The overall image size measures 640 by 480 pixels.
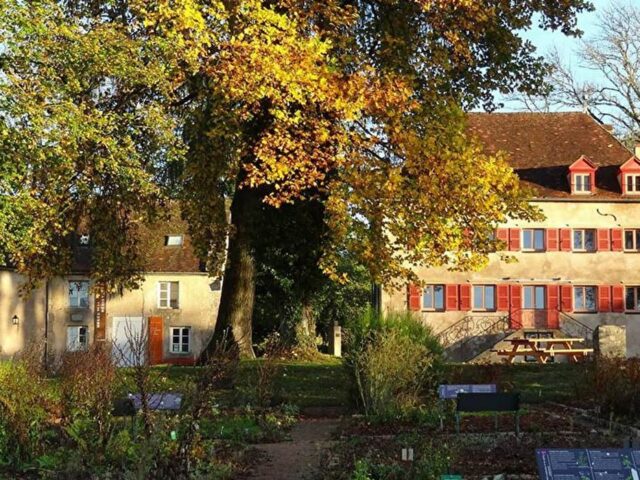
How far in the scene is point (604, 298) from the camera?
4166 centimetres

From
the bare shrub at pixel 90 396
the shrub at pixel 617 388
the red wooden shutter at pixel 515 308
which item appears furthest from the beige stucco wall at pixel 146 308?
the bare shrub at pixel 90 396

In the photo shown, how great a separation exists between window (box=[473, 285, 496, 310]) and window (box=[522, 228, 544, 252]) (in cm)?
243

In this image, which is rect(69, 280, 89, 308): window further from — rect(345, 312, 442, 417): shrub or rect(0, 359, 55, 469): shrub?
rect(0, 359, 55, 469): shrub

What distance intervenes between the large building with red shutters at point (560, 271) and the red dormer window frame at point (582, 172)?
44 mm

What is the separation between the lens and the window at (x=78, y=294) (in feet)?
149

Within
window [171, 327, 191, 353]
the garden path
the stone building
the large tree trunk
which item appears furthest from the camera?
window [171, 327, 191, 353]

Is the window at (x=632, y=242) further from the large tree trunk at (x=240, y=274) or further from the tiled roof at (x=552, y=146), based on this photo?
the large tree trunk at (x=240, y=274)

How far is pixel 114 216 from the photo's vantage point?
20438 millimetres

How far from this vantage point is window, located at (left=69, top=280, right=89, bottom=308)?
45438 millimetres

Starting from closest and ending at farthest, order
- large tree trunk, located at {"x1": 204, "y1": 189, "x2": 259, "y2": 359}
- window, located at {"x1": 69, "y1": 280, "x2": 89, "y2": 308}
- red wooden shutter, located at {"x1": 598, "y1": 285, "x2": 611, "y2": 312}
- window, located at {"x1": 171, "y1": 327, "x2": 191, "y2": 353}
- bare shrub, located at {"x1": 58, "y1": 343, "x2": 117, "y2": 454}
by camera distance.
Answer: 1. bare shrub, located at {"x1": 58, "y1": 343, "x2": 117, "y2": 454}
2. large tree trunk, located at {"x1": 204, "y1": 189, "x2": 259, "y2": 359}
3. red wooden shutter, located at {"x1": 598, "y1": 285, "x2": 611, "y2": 312}
4. window, located at {"x1": 69, "y1": 280, "x2": 89, "y2": 308}
5. window, located at {"x1": 171, "y1": 327, "x2": 191, "y2": 353}

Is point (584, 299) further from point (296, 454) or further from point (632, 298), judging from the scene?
point (296, 454)

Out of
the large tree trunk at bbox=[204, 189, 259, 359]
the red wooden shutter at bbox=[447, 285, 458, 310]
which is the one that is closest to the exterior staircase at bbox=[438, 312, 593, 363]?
the red wooden shutter at bbox=[447, 285, 458, 310]

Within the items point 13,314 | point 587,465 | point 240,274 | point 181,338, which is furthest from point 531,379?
point 13,314

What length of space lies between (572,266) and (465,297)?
5.02 m
